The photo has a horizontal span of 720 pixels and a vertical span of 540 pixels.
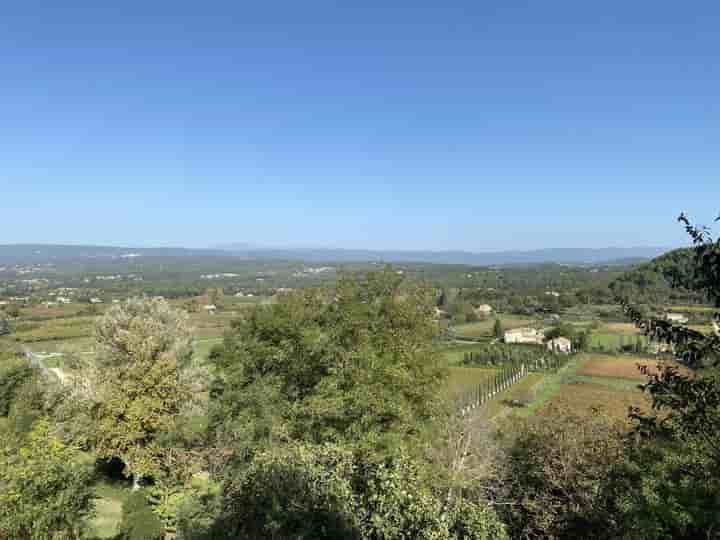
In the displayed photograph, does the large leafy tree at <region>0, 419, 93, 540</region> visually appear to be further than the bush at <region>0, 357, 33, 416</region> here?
No

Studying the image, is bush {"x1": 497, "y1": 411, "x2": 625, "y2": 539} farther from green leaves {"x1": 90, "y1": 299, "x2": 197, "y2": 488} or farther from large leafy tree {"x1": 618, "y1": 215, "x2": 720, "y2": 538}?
green leaves {"x1": 90, "y1": 299, "x2": 197, "y2": 488}

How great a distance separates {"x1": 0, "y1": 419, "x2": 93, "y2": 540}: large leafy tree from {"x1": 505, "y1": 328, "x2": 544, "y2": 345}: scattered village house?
72454 mm

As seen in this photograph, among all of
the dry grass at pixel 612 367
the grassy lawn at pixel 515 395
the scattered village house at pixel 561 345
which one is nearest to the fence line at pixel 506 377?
the grassy lawn at pixel 515 395

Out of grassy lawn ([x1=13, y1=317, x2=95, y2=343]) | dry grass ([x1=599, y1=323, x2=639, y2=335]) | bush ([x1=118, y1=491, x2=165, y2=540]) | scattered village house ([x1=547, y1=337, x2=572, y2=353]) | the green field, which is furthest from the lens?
the green field

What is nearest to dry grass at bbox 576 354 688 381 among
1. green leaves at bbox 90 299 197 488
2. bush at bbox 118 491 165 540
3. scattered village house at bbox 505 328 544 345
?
scattered village house at bbox 505 328 544 345

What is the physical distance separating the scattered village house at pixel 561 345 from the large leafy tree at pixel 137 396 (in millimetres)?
64030

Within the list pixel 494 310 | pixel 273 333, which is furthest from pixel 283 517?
pixel 494 310

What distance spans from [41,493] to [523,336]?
2991 inches

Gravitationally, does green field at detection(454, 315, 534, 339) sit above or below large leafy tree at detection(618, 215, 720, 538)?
below

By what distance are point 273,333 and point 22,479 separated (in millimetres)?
9769

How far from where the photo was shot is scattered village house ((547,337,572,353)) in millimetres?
68806

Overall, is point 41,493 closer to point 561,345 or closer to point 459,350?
point 459,350

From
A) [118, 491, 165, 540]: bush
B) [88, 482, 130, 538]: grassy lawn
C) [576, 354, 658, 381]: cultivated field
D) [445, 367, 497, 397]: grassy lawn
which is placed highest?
[118, 491, 165, 540]: bush

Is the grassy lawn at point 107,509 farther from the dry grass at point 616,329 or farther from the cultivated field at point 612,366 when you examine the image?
the dry grass at point 616,329
